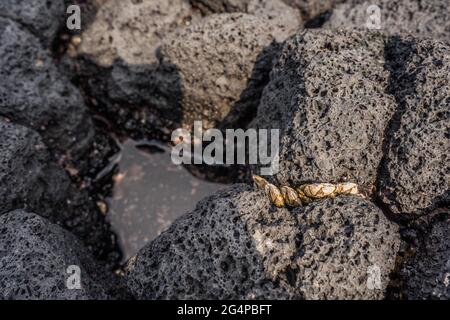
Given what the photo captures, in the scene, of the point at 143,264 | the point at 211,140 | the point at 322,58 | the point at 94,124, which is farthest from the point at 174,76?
the point at 143,264

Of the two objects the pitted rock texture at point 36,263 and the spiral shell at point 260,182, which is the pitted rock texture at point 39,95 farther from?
the spiral shell at point 260,182

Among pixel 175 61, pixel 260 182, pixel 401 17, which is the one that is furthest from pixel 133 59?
pixel 401 17

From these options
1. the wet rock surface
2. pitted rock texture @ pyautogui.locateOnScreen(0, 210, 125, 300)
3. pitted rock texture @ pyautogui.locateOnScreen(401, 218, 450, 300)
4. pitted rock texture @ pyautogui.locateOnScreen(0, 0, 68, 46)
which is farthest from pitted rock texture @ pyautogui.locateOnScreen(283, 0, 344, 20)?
pitted rock texture @ pyautogui.locateOnScreen(0, 210, 125, 300)

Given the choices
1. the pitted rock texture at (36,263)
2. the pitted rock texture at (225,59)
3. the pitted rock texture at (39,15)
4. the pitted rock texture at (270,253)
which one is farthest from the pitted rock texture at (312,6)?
the pitted rock texture at (36,263)

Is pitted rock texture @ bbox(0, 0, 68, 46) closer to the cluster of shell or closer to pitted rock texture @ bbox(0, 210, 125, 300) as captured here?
pitted rock texture @ bbox(0, 210, 125, 300)

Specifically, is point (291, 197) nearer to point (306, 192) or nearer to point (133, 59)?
point (306, 192)

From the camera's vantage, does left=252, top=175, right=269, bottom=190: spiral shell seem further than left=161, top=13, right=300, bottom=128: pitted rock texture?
No
